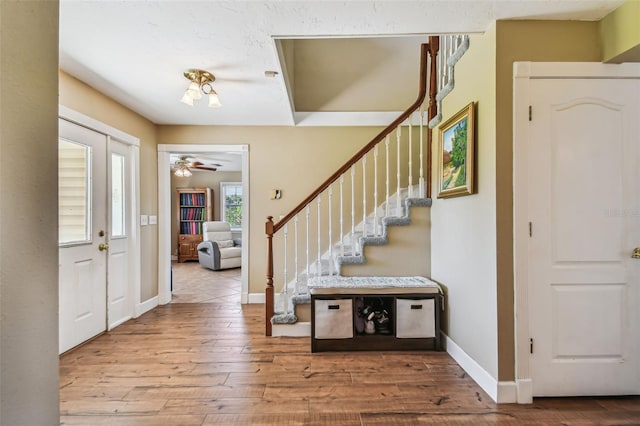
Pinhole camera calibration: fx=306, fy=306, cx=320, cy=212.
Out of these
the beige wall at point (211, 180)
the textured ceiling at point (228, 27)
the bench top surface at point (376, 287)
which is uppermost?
the textured ceiling at point (228, 27)

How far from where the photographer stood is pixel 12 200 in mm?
791

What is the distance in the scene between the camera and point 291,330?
9.59ft

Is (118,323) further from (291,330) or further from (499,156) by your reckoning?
(499,156)

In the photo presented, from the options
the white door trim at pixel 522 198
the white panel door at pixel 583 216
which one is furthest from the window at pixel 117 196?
→ the white panel door at pixel 583 216

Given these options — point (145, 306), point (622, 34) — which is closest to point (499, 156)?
point (622, 34)

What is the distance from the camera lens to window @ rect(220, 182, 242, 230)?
8.52m

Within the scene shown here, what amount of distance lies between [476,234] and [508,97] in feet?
2.95

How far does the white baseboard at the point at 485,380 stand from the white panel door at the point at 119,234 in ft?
10.9

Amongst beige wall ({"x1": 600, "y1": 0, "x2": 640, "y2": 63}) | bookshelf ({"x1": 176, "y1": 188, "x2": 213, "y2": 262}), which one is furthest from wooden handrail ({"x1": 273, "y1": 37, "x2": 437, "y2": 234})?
bookshelf ({"x1": 176, "y1": 188, "x2": 213, "y2": 262})

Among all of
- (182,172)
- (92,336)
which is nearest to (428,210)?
(92,336)

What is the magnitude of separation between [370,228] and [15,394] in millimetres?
3054

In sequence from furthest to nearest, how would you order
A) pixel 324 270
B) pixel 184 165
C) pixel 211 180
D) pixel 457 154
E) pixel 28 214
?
1. pixel 211 180
2. pixel 184 165
3. pixel 324 270
4. pixel 457 154
5. pixel 28 214

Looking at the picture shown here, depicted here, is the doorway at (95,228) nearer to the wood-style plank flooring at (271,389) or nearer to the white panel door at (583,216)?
the wood-style plank flooring at (271,389)

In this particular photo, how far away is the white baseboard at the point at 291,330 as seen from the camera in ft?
9.58
